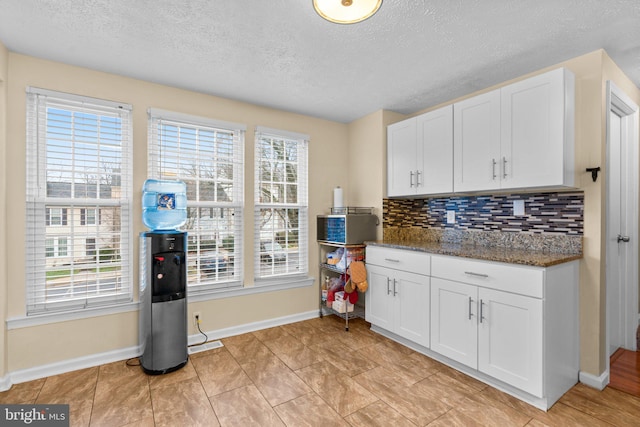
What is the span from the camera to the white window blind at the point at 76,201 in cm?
234

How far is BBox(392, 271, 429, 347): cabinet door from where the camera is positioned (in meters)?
2.64

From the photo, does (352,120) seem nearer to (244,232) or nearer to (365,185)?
(365,185)

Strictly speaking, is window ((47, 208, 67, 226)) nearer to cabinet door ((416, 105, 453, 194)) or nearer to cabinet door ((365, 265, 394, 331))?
cabinet door ((365, 265, 394, 331))

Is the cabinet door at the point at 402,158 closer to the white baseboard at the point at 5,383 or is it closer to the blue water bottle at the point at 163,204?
the blue water bottle at the point at 163,204

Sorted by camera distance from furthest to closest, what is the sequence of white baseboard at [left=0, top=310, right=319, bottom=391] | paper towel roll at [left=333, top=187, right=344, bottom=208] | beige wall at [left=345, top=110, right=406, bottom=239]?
1. paper towel roll at [left=333, top=187, right=344, bottom=208]
2. beige wall at [left=345, top=110, right=406, bottom=239]
3. white baseboard at [left=0, top=310, right=319, bottom=391]

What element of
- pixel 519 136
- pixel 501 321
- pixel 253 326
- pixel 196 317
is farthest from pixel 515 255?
pixel 196 317

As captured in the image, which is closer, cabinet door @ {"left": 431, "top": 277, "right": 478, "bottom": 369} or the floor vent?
cabinet door @ {"left": 431, "top": 277, "right": 478, "bottom": 369}

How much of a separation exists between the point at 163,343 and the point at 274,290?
4.10 feet

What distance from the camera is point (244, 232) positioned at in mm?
3227

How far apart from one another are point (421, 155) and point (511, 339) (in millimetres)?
1772

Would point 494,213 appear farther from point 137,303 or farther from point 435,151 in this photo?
point 137,303

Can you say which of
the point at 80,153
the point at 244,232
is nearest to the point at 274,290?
the point at 244,232

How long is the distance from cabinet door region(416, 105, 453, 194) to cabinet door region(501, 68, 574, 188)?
489mm

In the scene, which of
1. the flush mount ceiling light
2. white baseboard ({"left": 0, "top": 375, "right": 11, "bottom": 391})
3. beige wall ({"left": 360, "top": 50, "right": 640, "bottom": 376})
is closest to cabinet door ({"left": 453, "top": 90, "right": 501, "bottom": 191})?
beige wall ({"left": 360, "top": 50, "right": 640, "bottom": 376})
